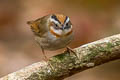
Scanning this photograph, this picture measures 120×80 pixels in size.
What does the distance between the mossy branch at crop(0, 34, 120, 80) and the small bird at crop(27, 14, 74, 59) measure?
0.16 m

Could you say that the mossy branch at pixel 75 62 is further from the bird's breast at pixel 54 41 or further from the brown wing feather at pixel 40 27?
the brown wing feather at pixel 40 27

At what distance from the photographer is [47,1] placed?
833 cm

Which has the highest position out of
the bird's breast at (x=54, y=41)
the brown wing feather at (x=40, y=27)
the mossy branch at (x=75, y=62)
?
the brown wing feather at (x=40, y=27)

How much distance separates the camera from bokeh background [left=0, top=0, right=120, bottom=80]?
624 cm

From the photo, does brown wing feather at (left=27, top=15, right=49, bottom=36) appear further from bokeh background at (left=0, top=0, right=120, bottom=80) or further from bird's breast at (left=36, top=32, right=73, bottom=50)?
bokeh background at (left=0, top=0, right=120, bottom=80)

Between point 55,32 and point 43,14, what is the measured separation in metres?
3.87

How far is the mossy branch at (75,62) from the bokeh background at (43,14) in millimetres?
2159

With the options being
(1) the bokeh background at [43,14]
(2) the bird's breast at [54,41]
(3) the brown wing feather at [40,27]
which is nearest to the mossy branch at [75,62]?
(2) the bird's breast at [54,41]

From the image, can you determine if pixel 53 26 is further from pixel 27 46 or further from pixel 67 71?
pixel 27 46

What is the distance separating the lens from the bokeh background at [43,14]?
6238 mm

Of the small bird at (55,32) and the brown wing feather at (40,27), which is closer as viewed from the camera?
the small bird at (55,32)

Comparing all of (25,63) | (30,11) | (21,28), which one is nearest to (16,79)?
(25,63)

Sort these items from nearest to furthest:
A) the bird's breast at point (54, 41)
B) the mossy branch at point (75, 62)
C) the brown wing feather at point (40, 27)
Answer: the mossy branch at point (75, 62) < the bird's breast at point (54, 41) < the brown wing feather at point (40, 27)

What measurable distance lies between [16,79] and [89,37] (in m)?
3.34
